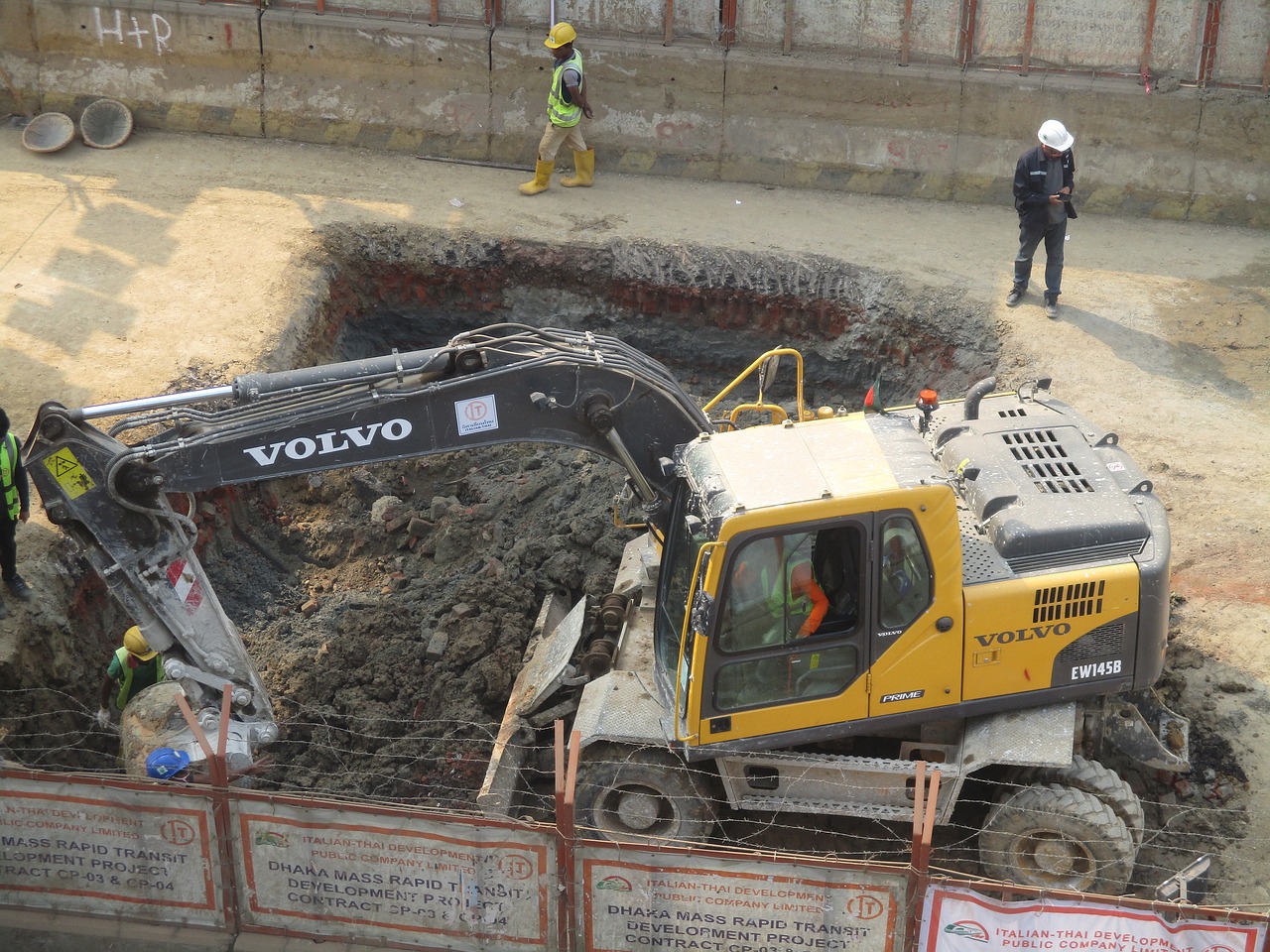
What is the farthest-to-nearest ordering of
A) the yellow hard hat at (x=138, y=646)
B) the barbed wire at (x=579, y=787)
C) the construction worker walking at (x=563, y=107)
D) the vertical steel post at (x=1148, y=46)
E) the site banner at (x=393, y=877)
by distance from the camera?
the vertical steel post at (x=1148, y=46)
the construction worker walking at (x=563, y=107)
the yellow hard hat at (x=138, y=646)
the barbed wire at (x=579, y=787)
the site banner at (x=393, y=877)

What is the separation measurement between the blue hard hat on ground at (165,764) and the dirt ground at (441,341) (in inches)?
49.6

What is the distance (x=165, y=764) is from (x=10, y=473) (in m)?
2.46

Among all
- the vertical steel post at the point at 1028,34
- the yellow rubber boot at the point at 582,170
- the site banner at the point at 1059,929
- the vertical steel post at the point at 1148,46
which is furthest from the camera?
the yellow rubber boot at the point at 582,170

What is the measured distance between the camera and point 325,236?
44.9 feet

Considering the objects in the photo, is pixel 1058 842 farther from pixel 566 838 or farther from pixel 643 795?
pixel 566 838

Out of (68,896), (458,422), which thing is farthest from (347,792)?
(458,422)

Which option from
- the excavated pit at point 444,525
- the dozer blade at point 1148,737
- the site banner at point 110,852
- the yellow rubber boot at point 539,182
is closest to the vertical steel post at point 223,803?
the site banner at point 110,852

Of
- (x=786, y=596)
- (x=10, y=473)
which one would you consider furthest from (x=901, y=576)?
(x=10, y=473)

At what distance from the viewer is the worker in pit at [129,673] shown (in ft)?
27.0

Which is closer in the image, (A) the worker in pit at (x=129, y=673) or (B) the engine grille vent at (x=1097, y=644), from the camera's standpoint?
(B) the engine grille vent at (x=1097, y=644)

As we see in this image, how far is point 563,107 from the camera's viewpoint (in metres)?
14.3

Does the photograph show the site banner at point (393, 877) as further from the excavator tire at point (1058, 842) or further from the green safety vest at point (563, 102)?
the green safety vest at point (563, 102)

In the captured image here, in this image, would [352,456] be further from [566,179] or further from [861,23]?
[861,23]

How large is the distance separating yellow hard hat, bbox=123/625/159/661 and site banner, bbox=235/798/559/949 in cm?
207
